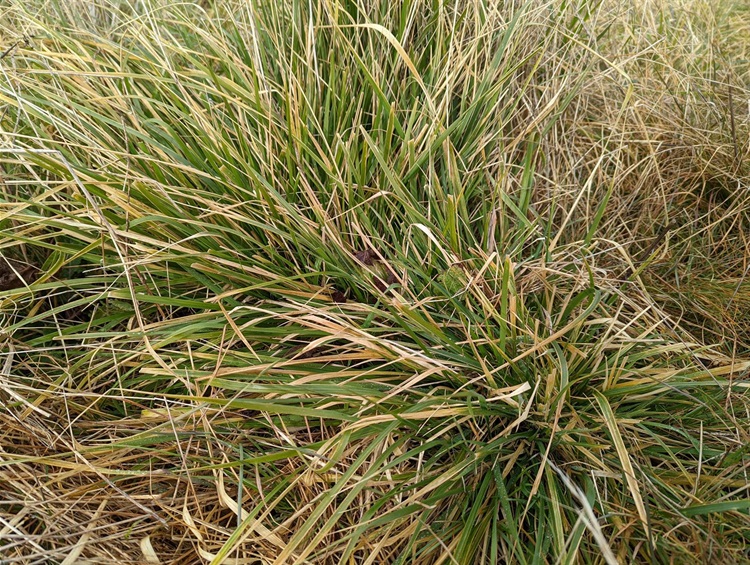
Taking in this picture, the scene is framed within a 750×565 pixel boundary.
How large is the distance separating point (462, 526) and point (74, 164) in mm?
1252

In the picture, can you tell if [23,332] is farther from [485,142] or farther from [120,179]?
[485,142]

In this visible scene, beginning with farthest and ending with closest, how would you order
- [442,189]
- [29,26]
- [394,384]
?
[29,26] < [442,189] < [394,384]

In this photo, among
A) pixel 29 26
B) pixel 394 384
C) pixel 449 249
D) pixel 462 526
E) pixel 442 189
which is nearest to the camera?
pixel 462 526

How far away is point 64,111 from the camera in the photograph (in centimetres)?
158

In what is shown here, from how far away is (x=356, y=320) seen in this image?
4.83ft

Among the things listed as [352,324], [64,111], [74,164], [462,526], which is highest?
[64,111]

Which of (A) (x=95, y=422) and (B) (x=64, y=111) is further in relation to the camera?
(B) (x=64, y=111)

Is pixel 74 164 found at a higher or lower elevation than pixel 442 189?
higher

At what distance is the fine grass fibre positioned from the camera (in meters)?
1.23

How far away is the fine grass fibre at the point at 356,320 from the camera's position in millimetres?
1233

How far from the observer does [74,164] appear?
1.56 metres

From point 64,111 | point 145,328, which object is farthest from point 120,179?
point 145,328

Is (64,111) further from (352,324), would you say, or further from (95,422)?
(352,324)

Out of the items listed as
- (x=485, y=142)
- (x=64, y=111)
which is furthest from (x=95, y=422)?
(x=485, y=142)
